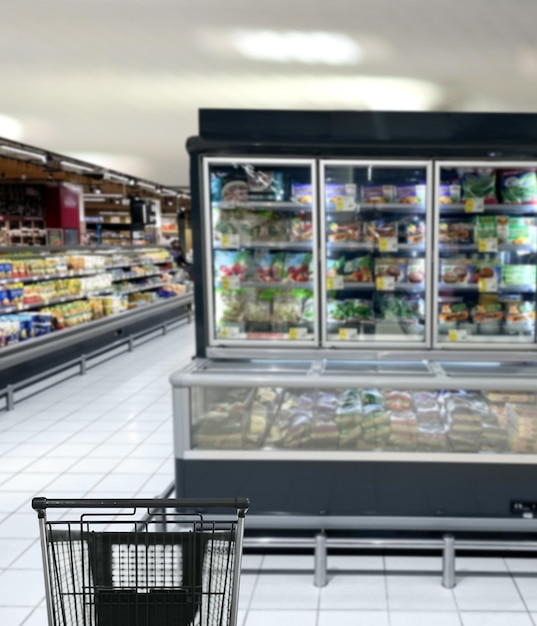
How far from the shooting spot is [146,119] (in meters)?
8.51

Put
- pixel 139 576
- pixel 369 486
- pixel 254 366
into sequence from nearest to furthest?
pixel 139 576 < pixel 369 486 < pixel 254 366

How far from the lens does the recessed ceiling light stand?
193 inches

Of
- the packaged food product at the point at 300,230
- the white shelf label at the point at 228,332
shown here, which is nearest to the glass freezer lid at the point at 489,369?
the packaged food product at the point at 300,230

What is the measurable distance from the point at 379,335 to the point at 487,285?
0.78m

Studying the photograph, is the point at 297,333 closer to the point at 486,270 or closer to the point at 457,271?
the point at 457,271

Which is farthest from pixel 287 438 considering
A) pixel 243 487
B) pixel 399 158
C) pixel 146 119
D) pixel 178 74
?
pixel 146 119

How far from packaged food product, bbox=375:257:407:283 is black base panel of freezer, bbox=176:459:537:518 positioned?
4.56ft

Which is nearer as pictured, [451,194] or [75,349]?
[451,194]

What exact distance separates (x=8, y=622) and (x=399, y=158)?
328cm

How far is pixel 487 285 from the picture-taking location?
4.34m

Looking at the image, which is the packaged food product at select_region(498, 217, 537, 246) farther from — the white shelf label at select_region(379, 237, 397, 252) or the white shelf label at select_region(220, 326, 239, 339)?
the white shelf label at select_region(220, 326, 239, 339)

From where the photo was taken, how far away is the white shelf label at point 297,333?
14.3ft

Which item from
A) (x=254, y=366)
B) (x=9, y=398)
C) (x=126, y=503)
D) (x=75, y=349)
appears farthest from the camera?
(x=75, y=349)

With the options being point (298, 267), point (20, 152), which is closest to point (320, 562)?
point (298, 267)
